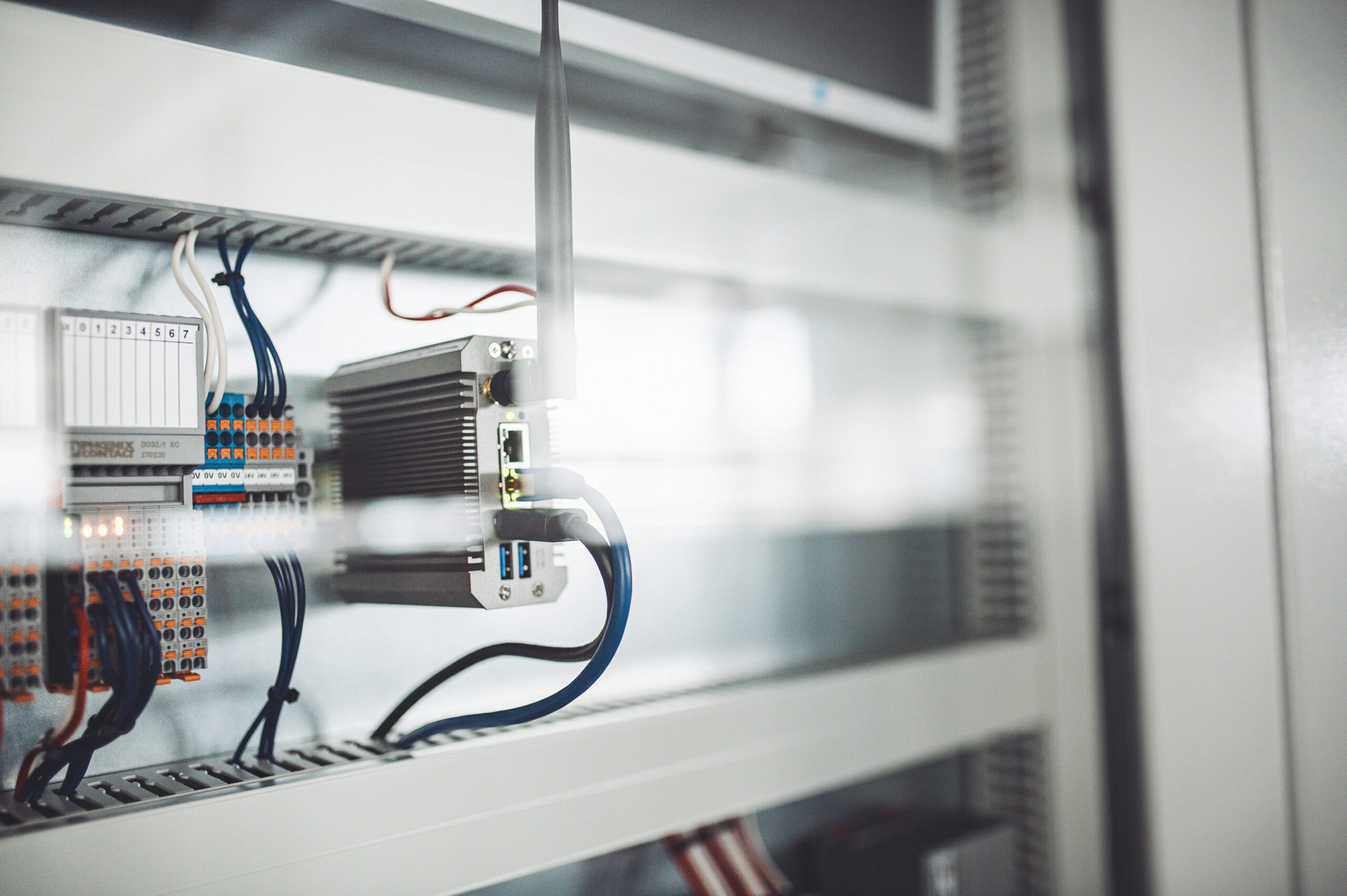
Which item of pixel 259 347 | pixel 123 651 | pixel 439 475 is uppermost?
pixel 259 347

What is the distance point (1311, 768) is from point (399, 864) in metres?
0.91

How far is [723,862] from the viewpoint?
1083 mm

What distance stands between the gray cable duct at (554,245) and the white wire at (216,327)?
0.24 metres

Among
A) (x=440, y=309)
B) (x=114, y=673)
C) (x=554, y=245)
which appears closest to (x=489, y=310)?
(x=440, y=309)

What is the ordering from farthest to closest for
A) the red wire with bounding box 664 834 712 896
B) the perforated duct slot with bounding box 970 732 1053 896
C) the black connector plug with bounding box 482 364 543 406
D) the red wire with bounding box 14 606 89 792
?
the perforated duct slot with bounding box 970 732 1053 896 → the red wire with bounding box 664 834 712 896 → the black connector plug with bounding box 482 364 543 406 → the red wire with bounding box 14 606 89 792

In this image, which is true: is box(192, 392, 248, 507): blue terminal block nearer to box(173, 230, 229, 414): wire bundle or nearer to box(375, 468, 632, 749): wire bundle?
box(173, 230, 229, 414): wire bundle

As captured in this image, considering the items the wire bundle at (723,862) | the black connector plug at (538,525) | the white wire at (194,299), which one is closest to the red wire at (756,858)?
the wire bundle at (723,862)

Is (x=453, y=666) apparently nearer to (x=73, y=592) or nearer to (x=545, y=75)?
(x=73, y=592)

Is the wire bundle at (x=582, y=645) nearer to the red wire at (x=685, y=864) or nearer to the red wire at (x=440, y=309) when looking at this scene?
the red wire at (x=440, y=309)

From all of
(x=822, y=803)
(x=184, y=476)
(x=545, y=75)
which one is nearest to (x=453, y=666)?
(x=184, y=476)

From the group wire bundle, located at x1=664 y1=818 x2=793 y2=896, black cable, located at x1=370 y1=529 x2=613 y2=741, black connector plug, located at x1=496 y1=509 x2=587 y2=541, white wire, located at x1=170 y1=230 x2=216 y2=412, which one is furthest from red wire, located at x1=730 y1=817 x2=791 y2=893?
white wire, located at x1=170 y1=230 x2=216 y2=412

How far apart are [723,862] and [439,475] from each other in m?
0.63

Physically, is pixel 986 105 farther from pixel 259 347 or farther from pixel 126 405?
pixel 126 405

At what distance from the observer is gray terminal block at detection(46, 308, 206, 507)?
2.00ft
